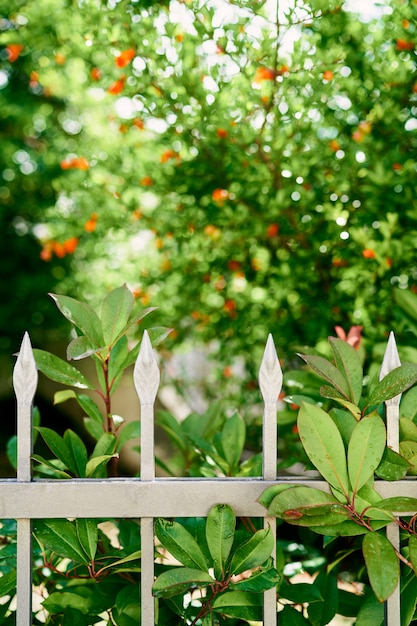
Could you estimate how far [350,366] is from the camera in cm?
132

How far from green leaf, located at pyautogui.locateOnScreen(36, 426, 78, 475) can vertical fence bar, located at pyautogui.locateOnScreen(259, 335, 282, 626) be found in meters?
0.45

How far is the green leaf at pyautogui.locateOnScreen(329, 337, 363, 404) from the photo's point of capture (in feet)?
4.28

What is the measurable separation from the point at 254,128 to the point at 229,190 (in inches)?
8.8

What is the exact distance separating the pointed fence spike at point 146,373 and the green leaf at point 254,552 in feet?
1.17

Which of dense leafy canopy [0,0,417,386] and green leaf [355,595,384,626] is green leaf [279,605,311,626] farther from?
dense leafy canopy [0,0,417,386]

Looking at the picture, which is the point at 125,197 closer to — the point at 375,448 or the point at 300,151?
the point at 300,151

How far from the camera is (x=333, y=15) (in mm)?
1780

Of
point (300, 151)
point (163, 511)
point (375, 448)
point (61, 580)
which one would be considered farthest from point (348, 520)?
point (300, 151)

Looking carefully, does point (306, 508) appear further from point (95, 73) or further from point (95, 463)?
point (95, 73)

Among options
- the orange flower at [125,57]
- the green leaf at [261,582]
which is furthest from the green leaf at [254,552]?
the orange flower at [125,57]

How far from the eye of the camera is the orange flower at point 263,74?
1.76 metres

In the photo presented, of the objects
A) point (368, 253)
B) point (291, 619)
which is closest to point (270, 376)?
point (291, 619)

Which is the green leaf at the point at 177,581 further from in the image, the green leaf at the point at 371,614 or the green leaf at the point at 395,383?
the green leaf at the point at 395,383

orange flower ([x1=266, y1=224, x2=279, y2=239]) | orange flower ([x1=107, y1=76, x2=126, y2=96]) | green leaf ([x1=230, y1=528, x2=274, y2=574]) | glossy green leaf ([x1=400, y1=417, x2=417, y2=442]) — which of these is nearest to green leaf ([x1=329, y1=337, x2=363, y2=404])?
glossy green leaf ([x1=400, y1=417, x2=417, y2=442])
